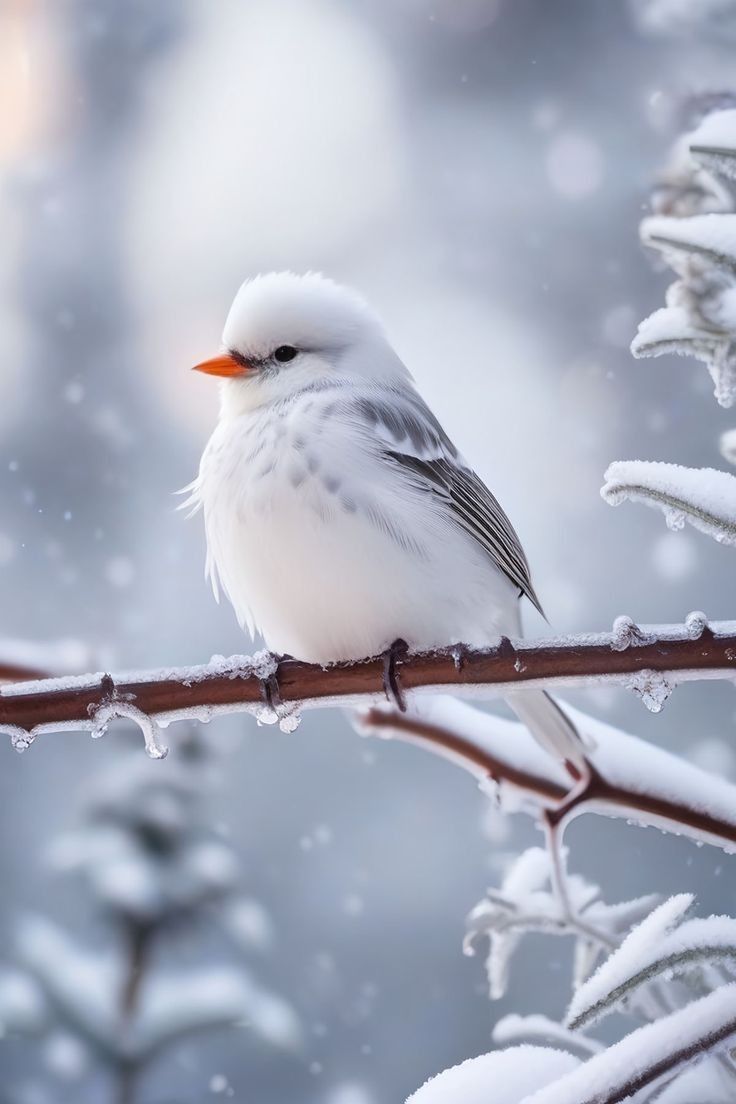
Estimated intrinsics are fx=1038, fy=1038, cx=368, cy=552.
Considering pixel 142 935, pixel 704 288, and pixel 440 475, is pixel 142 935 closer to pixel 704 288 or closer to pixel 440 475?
pixel 440 475

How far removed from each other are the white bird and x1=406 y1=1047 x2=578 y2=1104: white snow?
0.24 meters

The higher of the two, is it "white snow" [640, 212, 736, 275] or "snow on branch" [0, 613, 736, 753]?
"white snow" [640, 212, 736, 275]

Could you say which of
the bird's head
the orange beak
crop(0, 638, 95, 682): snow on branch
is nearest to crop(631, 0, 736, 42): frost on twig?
the bird's head

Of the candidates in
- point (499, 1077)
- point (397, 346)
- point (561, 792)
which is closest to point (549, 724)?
point (561, 792)

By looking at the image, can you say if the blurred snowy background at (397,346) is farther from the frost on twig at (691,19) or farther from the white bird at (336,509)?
the white bird at (336,509)

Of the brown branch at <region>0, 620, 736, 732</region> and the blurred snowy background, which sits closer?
the brown branch at <region>0, 620, 736, 732</region>

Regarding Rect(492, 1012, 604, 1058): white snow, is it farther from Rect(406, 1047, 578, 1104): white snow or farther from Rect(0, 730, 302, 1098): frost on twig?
Rect(0, 730, 302, 1098): frost on twig

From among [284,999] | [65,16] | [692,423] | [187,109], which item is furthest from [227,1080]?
[65,16]

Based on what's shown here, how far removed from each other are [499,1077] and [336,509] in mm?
429

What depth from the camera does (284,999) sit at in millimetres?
1436

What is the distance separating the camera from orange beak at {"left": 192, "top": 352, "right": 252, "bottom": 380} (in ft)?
3.29

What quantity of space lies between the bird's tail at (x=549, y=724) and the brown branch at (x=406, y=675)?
154mm

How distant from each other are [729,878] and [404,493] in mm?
776

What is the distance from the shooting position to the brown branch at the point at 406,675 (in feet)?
1.72
